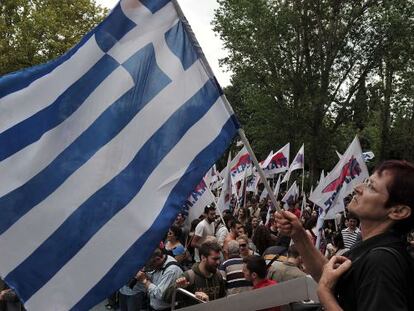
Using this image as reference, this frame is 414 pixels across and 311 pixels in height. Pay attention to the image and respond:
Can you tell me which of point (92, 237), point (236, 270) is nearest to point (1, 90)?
point (92, 237)

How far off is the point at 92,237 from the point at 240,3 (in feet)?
96.5

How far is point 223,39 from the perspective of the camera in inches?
1271

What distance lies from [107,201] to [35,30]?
29.9 m

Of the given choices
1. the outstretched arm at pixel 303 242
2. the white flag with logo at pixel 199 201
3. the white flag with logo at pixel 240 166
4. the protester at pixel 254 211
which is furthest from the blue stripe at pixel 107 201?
the white flag with logo at pixel 240 166

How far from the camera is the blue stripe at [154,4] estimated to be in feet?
10.6

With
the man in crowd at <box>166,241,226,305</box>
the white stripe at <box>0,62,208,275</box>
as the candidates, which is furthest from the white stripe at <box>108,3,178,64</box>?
the man in crowd at <box>166,241,226,305</box>

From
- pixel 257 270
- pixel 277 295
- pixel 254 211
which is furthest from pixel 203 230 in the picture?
pixel 277 295

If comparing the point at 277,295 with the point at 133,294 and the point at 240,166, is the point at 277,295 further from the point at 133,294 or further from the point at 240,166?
the point at 240,166

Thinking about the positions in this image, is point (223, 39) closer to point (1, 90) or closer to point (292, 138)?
point (292, 138)

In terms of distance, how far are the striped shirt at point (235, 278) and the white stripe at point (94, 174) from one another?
3273 mm

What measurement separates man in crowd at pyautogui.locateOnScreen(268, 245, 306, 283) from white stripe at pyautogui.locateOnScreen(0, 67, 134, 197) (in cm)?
335

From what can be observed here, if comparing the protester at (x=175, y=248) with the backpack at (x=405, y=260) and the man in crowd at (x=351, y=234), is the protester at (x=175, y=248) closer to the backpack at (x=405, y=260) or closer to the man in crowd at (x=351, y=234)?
the man in crowd at (x=351, y=234)

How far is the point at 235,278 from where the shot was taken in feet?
20.4

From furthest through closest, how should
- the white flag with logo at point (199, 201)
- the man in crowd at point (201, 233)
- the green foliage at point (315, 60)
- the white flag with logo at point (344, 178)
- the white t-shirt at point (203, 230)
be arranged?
1. the green foliage at point (315, 60)
2. the white flag with logo at point (344, 178)
3. the white flag with logo at point (199, 201)
4. the white t-shirt at point (203, 230)
5. the man in crowd at point (201, 233)
